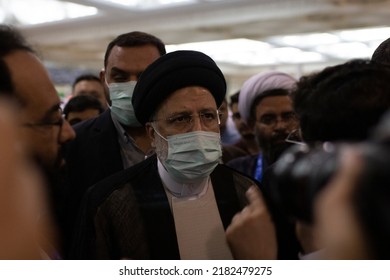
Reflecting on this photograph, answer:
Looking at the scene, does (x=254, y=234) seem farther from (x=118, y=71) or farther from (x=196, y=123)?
(x=118, y=71)

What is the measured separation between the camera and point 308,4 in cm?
178

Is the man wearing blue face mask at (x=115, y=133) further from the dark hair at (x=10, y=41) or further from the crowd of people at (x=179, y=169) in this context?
the dark hair at (x=10, y=41)

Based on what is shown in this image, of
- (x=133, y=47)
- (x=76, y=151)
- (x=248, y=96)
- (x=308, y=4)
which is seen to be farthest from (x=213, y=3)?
(x=76, y=151)

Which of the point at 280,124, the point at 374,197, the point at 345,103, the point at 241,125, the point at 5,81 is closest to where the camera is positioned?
the point at 374,197

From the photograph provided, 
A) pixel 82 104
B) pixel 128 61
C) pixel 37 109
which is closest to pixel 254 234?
pixel 37 109

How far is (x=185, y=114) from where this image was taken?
3.17 ft

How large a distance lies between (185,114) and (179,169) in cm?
10

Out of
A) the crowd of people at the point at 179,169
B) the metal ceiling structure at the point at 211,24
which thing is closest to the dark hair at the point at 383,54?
the crowd of people at the point at 179,169

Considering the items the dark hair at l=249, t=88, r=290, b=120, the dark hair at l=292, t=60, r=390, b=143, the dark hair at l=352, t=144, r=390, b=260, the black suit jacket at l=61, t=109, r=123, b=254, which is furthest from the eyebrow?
the dark hair at l=352, t=144, r=390, b=260

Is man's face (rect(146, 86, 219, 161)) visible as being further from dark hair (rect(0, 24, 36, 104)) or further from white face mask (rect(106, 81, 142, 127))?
dark hair (rect(0, 24, 36, 104))

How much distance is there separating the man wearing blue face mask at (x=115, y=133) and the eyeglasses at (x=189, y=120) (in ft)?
0.45

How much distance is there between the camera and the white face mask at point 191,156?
955mm

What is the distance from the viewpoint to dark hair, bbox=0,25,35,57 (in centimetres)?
82
